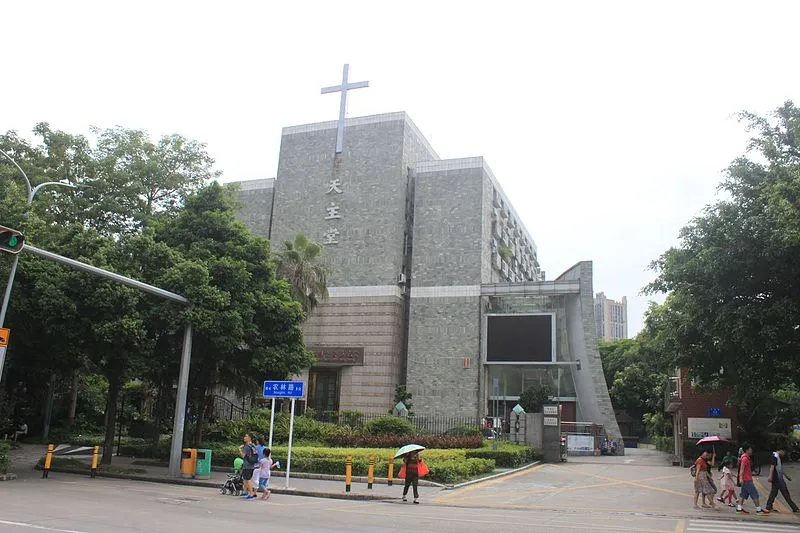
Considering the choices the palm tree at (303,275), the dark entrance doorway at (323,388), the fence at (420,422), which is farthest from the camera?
the dark entrance doorway at (323,388)

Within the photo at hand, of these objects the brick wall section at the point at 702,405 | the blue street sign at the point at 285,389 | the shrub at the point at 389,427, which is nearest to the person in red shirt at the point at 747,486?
the blue street sign at the point at 285,389

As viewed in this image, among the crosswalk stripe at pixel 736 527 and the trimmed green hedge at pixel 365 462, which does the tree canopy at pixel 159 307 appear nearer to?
the trimmed green hedge at pixel 365 462

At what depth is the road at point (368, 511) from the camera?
38.2 feet

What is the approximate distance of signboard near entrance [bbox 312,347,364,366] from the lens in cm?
4431

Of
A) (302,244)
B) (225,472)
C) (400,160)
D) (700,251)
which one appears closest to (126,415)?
(302,244)

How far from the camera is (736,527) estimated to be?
535 inches

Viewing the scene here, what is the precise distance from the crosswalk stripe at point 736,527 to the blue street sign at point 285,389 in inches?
429

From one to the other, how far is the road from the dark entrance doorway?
23979 mm

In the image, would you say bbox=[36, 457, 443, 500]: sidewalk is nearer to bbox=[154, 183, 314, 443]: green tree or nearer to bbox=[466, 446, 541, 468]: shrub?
bbox=[154, 183, 314, 443]: green tree

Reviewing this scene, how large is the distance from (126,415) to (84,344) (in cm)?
1859

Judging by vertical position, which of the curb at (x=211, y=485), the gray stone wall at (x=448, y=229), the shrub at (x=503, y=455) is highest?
the gray stone wall at (x=448, y=229)

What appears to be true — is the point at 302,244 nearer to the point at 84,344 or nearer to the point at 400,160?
the point at 400,160

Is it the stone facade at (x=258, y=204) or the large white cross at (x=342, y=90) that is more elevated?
the large white cross at (x=342, y=90)

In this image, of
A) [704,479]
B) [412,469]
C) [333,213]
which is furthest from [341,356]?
[704,479]
